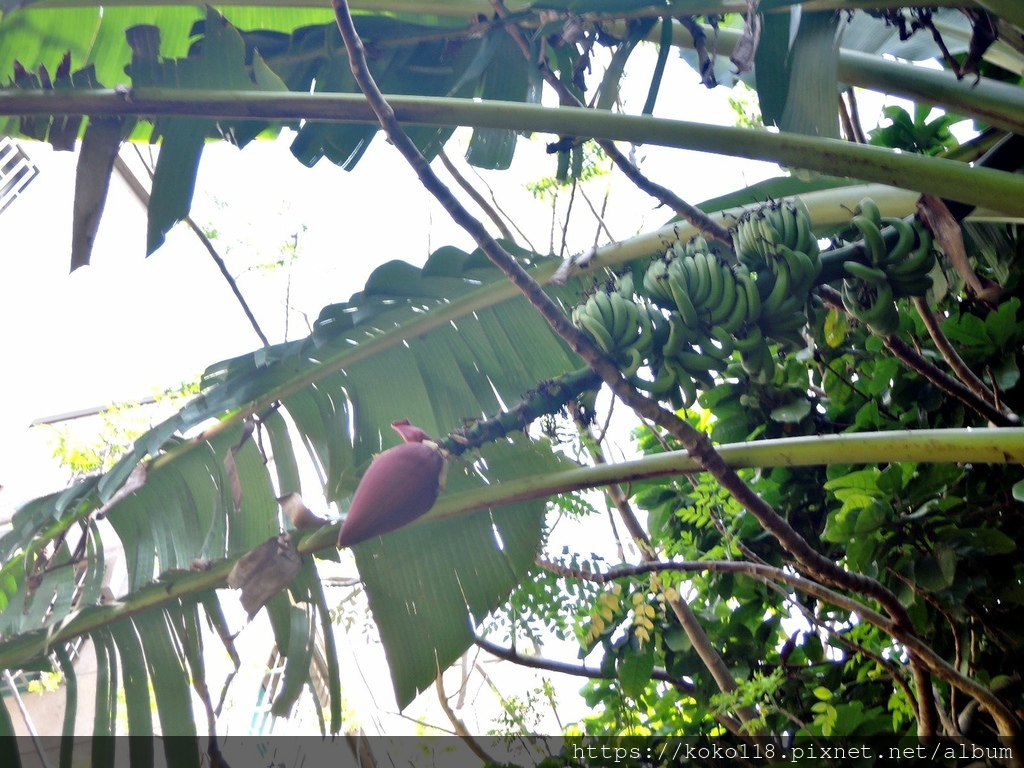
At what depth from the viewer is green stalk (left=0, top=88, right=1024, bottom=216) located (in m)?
0.53

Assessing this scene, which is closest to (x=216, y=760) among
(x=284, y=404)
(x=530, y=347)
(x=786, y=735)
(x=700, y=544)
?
(x=284, y=404)

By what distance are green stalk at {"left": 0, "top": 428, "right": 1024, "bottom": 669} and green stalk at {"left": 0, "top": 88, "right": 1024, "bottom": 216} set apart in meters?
0.17

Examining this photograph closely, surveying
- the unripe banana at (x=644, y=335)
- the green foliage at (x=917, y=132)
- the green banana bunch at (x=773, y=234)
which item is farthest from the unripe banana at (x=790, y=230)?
the green foliage at (x=917, y=132)

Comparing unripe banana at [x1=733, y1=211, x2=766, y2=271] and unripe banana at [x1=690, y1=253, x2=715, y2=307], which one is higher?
unripe banana at [x1=733, y1=211, x2=766, y2=271]

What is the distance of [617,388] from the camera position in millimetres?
476

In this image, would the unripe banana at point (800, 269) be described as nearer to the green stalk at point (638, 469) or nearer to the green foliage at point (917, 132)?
the green stalk at point (638, 469)

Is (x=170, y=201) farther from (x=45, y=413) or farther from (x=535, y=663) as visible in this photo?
(x=45, y=413)

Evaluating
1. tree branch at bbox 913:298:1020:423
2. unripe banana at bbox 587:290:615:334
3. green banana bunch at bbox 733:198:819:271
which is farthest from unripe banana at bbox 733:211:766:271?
tree branch at bbox 913:298:1020:423

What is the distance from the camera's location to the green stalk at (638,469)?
21.9 inches

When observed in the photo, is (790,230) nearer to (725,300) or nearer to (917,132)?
(725,300)

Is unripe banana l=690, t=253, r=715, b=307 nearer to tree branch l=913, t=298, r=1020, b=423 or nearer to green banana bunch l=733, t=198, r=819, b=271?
green banana bunch l=733, t=198, r=819, b=271

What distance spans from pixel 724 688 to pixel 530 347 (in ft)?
1.63

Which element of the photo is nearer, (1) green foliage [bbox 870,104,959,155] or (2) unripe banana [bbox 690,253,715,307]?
(2) unripe banana [bbox 690,253,715,307]

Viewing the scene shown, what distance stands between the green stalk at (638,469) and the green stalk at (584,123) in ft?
0.55
